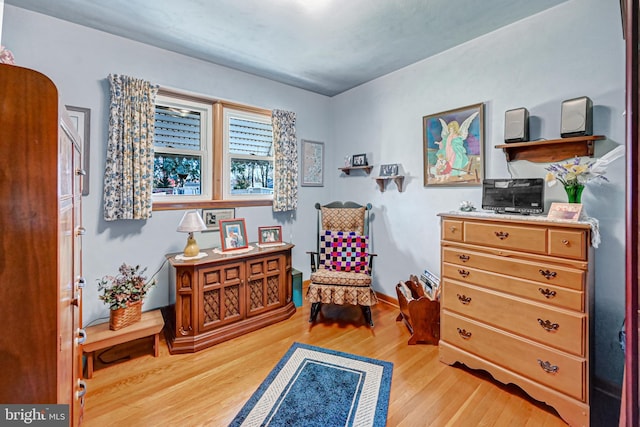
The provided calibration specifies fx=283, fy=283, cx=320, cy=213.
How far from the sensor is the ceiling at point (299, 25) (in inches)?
81.7

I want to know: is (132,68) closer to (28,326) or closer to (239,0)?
(239,0)

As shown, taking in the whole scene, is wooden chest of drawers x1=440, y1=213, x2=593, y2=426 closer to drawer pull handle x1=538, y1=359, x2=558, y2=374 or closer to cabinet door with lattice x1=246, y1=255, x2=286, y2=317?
drawer pull handle x1=538, y1=359, x2=558, y2=374

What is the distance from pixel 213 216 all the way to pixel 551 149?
3113mm

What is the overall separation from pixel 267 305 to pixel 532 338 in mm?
2214

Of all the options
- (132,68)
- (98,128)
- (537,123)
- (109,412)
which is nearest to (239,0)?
(132,68)

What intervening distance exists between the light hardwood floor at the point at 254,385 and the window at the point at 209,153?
143cm

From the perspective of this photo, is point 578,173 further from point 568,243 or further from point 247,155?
point 247,155

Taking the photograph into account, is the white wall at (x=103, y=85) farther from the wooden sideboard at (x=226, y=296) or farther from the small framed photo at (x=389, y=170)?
the small framed photo at (x=389, y=170)

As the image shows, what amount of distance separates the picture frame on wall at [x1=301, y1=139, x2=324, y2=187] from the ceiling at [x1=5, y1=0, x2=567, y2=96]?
1061 millimetres

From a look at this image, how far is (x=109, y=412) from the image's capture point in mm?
1730

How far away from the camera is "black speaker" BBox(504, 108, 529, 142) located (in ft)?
7.07

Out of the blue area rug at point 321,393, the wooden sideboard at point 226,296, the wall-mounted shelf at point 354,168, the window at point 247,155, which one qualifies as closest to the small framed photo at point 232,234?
the wooden sideboard at point 226,296

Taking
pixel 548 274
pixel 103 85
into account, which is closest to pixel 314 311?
pixel 548 274

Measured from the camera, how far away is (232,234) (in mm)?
2889
